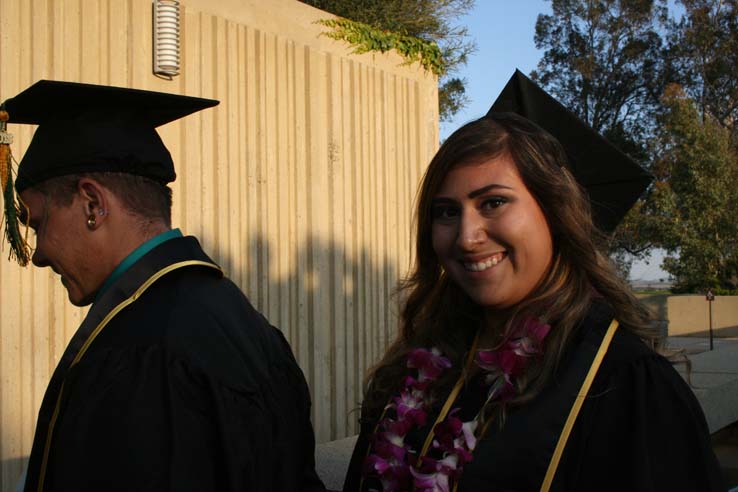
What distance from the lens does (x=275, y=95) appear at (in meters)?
6.40

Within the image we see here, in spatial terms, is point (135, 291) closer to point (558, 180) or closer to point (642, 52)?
point (558, 180)

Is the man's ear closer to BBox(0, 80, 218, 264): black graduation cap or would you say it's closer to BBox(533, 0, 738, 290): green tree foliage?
BBox(0, 80, 218, 264): black graduation cap

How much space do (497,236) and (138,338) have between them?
0.85m

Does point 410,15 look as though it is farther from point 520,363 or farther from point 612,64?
point 612,64

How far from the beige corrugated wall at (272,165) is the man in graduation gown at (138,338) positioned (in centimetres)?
277

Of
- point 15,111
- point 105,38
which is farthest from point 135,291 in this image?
point 105,38

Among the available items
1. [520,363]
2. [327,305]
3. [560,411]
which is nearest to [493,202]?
[520,363]

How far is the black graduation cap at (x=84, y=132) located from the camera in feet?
6.40

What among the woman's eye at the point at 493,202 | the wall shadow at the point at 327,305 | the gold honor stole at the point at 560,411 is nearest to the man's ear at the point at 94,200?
the woman's eye at the point at 493,202

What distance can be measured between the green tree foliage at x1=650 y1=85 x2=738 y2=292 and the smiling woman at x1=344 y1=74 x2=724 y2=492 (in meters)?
23.2

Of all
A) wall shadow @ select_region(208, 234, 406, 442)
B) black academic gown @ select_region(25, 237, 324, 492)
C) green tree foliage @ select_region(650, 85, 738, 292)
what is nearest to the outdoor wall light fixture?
wall shadow @ select_region(208, 234, 406, 442)

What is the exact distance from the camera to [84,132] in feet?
6.53

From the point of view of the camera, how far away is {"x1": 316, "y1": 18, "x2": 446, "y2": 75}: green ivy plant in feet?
22.8

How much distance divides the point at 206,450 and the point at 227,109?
457 centimetres
